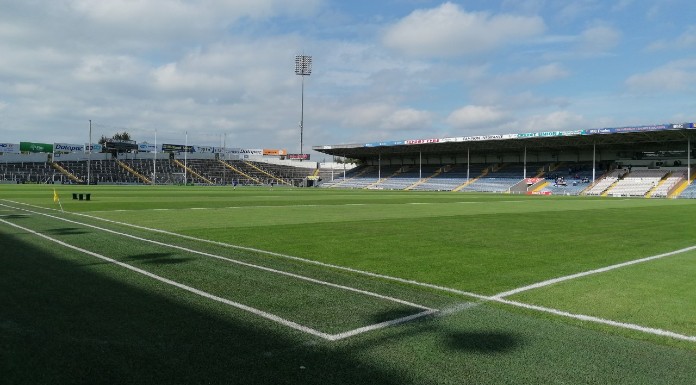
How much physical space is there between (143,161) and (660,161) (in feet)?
308

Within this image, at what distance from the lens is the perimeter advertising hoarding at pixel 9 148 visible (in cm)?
8813

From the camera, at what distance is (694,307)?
6285 mm

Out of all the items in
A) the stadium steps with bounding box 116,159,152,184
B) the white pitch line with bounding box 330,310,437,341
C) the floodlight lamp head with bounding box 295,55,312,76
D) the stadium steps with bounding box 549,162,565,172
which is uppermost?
the floodlight lamp head with bounding box 295,55,312,76

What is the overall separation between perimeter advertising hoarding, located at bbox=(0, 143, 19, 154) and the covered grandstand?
55550 mm

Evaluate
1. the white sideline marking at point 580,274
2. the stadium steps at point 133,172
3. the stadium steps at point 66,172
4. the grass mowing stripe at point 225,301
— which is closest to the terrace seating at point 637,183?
the white sideline marking at point 580,274

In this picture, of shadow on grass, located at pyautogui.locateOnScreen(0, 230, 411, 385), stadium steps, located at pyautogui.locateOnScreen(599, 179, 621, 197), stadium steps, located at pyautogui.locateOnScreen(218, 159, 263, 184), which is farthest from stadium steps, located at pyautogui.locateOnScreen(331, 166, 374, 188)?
shadow on grass, located at pyautogui.locateOnScreen(0, 230, 411, 385)

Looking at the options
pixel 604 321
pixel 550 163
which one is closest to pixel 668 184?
pixel 550 163

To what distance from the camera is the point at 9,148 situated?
88.6 meters

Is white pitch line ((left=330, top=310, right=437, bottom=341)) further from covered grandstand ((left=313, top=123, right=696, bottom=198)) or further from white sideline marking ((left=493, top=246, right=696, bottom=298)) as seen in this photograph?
covered grandstand ((left=313, top=123, right=696, bottom=198))

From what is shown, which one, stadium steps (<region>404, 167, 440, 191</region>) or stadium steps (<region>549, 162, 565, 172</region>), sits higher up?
stadium steps (<region>549, 162, 565, 172</region>)

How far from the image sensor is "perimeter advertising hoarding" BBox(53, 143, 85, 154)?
93675 mm

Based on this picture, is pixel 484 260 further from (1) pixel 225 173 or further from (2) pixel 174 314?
(1) pixel 225 173

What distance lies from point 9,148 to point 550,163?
316 feet

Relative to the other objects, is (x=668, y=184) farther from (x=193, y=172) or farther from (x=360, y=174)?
(x=193, y=172)
